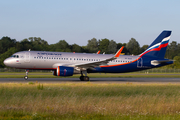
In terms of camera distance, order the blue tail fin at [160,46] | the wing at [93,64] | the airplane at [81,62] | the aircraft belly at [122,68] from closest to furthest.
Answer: the wing at [93,64]
the airplane at [81,62]
the aircraft belly at [122,68]
the blue tail fin at [160,46]

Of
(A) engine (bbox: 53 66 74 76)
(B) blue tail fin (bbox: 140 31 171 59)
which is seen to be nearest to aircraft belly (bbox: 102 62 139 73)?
(B) blue tail fin (bbox: 140 31 171 59)

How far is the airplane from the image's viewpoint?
3127 centimetres

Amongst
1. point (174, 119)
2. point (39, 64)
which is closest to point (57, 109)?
point (174, 119)

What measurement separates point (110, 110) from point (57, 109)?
2463 millimetres

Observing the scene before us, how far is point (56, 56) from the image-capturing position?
32.1 m

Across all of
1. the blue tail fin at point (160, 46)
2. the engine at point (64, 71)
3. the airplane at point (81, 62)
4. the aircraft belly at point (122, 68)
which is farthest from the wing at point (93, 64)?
the blue tail fin at point (160, 46)

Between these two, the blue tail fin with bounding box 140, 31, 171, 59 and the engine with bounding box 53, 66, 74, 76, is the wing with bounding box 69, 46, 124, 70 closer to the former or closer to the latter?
the engine with bounding box 53, 66, 74, 76

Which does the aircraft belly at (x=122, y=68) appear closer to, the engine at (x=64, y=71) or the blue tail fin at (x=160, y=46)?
the blue tail fin at (x=160, y=46)

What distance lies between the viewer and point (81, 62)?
33.0 metres

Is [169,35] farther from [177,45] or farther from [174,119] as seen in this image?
[177,45]

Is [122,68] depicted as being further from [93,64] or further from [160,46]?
[160,46]

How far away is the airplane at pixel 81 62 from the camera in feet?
103

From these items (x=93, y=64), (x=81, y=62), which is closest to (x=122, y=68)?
(x=93, y=64)

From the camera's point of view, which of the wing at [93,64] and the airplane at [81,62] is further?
the airplane at [81,62]
